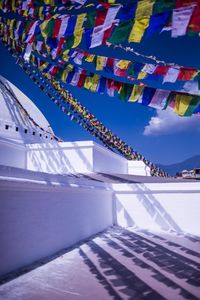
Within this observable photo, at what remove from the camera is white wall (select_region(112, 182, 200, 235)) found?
11.8 metres

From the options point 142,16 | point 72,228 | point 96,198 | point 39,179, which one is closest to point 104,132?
point 96,198

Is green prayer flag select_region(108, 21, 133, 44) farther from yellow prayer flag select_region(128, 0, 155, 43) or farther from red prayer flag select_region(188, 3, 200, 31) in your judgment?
red prayer flag select_region(188, 3, 200, 31)

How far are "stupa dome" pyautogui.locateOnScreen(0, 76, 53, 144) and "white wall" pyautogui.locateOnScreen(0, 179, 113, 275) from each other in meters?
9.01

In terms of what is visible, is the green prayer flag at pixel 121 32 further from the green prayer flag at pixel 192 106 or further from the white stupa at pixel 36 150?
the white stupa at pixel 36 150

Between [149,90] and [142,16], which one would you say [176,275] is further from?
[142,16]

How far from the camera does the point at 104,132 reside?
55.6 ft

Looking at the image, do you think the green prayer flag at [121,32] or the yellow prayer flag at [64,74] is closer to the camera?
the green prayer flag at [121,32]

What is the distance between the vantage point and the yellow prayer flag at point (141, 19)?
503 centimetres

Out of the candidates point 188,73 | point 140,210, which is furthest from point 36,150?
point 188,73

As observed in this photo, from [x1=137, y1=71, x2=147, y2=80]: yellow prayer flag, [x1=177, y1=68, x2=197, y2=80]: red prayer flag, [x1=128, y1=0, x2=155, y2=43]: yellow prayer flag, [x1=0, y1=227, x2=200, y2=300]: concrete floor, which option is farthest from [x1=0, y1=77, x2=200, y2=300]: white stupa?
[x1=177, y1=68, x2=197, y2=80]: red prayer flag

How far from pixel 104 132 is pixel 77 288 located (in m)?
12.7

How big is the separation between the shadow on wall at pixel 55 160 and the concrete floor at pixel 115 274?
301 inches

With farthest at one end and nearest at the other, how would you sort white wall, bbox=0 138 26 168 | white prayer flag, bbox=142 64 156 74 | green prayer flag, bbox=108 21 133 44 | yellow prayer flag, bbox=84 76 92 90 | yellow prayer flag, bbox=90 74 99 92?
white wall, bbox=0 138 26 168, yellow prayer flag, bbox=84 76 92 90, yellow prayer flag, bbox=90 74 99 92, white prayer flag, bbox=142 64 156 74, green prayer flag, bbox=108 21 133 44

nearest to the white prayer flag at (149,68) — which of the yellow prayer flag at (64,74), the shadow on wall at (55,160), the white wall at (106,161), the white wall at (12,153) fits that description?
the yellow prayer flag at (64,74)
